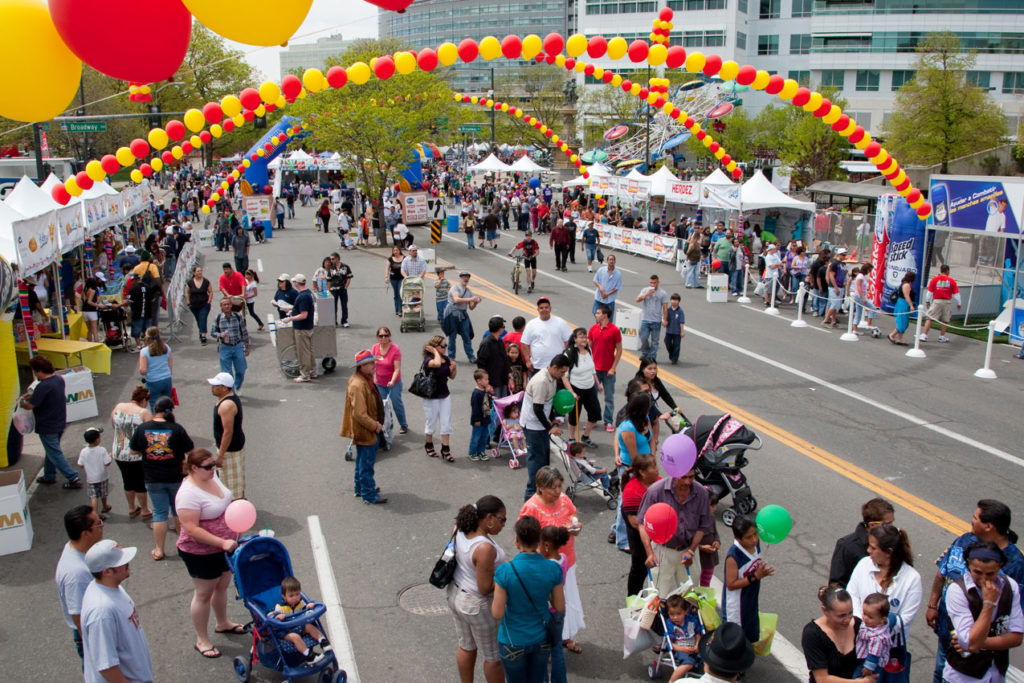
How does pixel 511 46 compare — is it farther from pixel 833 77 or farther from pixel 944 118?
pixel 833 77

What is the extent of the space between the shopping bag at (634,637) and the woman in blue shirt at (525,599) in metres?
0.97

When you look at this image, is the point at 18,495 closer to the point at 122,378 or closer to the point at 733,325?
the point at 122,378

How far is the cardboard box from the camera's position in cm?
777

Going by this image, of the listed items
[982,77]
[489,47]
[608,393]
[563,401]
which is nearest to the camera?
[563,401]

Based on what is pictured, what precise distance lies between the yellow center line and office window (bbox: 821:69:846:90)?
6729 centimetres

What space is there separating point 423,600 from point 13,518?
409 cm

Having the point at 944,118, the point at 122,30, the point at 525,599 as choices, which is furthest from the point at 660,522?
the point at 944,118

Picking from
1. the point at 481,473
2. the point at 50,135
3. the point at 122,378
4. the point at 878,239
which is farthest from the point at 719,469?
the point at 50,135

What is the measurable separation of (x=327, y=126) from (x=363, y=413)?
25.1m

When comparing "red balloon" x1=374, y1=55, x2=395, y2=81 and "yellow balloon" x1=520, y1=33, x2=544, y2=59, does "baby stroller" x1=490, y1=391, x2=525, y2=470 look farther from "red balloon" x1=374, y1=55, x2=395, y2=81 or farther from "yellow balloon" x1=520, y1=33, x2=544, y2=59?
"yellow balloon" x1=520, y1=33, x2=544, y2=59

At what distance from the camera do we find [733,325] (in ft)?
61.3

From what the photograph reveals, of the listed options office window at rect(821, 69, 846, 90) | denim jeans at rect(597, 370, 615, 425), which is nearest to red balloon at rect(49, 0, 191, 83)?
denim jeans at rect(597, 370, 615, 425)

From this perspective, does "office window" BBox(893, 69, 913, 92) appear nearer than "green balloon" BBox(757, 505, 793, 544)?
No

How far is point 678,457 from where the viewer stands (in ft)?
20.4
